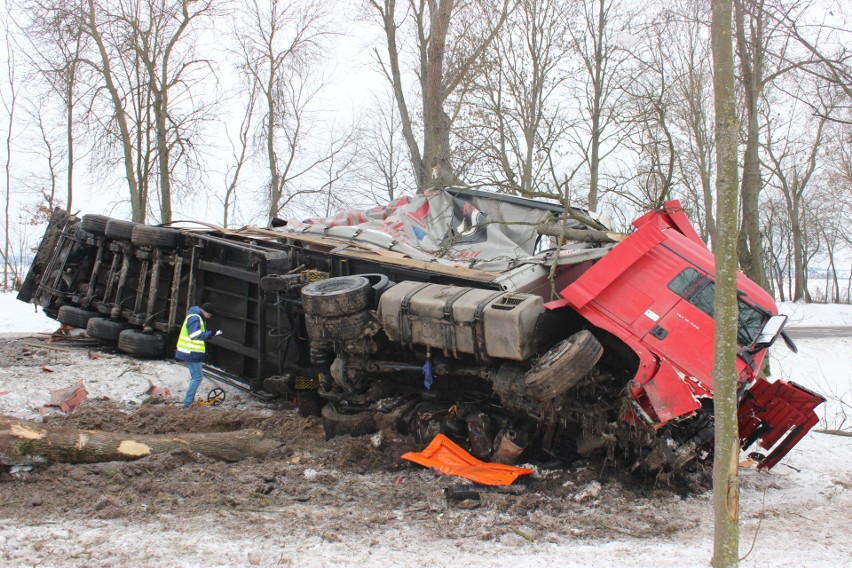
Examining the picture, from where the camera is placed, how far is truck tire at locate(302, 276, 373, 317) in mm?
6410

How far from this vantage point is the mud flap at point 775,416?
6.20 metres

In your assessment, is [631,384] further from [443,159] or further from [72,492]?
[443,159]

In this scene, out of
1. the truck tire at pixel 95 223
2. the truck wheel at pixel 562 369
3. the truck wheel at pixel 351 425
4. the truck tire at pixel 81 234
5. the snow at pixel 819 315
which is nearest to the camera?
the truck wheel at pixel 562 369

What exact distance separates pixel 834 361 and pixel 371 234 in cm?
1172

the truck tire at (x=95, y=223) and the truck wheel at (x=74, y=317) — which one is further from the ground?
the truck tire at (x=95, y=223)

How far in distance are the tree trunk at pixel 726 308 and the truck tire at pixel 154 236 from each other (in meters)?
7.57

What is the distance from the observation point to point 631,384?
547 centimetres

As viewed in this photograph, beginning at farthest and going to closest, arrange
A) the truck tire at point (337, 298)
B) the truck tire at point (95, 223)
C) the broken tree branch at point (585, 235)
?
the truck tire at point (95, 223) → the broken tree branch at point (585, 235) → the truck tire at point (337, 298)

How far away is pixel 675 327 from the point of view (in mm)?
5762

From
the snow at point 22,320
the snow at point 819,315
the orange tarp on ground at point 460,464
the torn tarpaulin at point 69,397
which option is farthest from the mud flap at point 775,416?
the snow at point 819,315

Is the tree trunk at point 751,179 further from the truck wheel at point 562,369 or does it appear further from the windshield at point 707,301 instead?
the truck wheel at point 562,369

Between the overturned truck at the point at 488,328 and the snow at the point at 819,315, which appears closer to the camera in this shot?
the overturned truck at the point at 488,328

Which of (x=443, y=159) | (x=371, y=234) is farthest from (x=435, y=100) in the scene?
(x=371, y=234)

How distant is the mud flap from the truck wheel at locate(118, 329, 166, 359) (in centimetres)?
720
